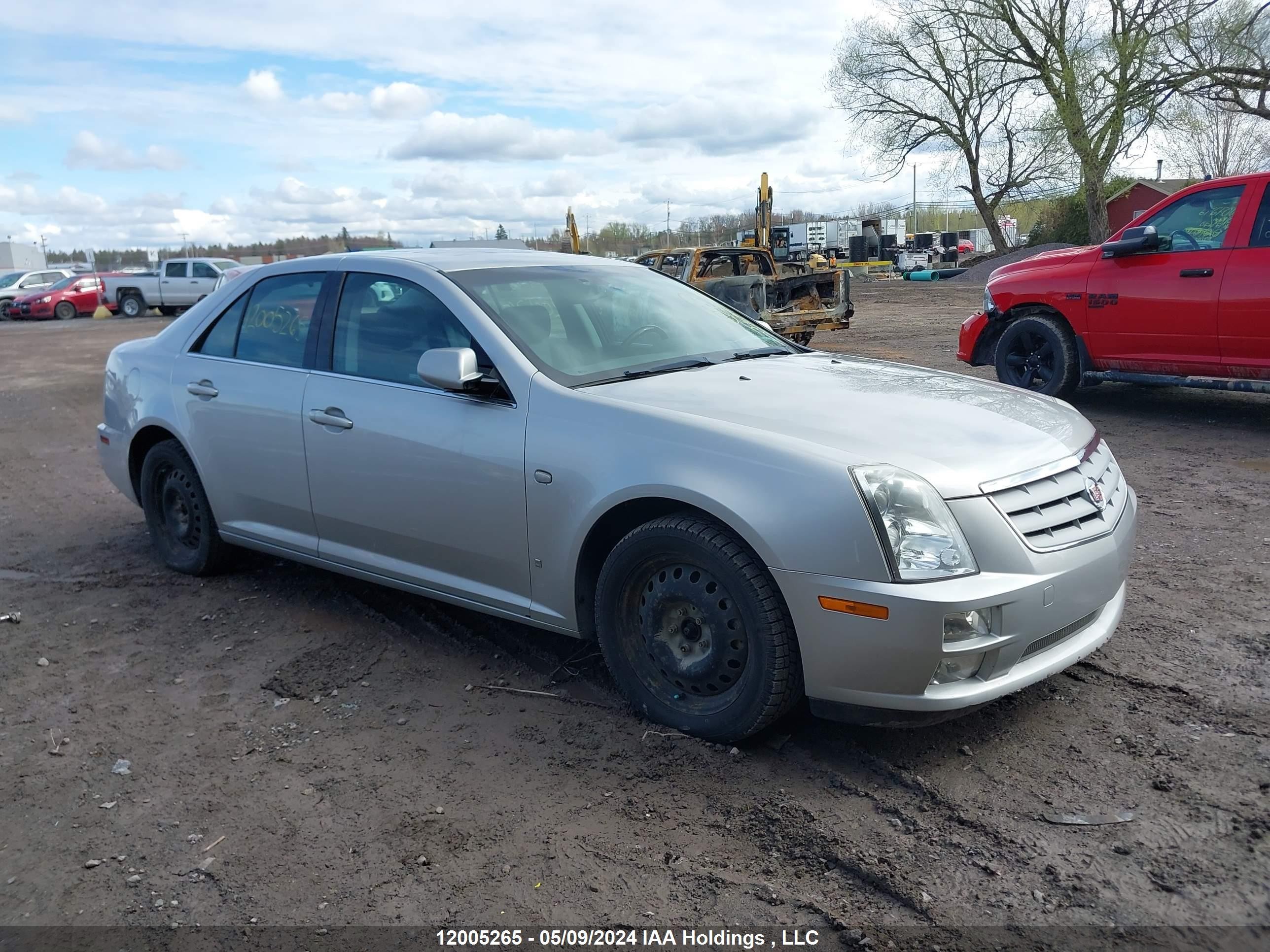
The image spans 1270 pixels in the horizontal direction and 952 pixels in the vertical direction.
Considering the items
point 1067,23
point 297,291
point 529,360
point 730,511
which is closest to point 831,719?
point 730,511

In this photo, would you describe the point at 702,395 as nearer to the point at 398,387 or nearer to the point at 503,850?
the point at 398,387

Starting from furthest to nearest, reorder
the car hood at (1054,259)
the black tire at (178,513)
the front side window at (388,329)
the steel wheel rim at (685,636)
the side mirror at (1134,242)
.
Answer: the car hood at (1054,259) < the side mirror at (1134,242) < the black tire at (178,513) < the front side window at (388,329) < the steel wheel rim at (685,636)

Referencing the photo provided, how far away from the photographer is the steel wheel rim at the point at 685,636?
10.7 ft

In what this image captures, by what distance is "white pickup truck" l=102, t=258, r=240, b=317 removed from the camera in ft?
106

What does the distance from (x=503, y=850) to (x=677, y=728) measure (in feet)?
2.60

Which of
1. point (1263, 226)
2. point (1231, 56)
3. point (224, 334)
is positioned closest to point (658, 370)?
point (224, 334)

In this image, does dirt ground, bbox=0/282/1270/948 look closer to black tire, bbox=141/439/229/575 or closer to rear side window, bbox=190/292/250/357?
black tire, bbox=141/439/229/575

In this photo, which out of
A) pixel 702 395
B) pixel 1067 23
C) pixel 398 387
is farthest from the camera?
pixel 1067 23

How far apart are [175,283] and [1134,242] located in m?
31.2

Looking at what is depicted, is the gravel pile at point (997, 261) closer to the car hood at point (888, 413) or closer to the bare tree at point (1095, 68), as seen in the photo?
the bare tree at point (1095, 68)

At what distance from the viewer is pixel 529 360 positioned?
12.7 ft

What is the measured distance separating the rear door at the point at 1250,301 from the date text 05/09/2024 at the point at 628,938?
669 centimetres

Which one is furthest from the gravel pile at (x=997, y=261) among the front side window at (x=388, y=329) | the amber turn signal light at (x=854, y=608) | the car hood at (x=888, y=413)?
the amber turn signal light at (x=854, y=608)

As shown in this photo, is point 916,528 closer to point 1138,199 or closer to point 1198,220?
point 1198,220
